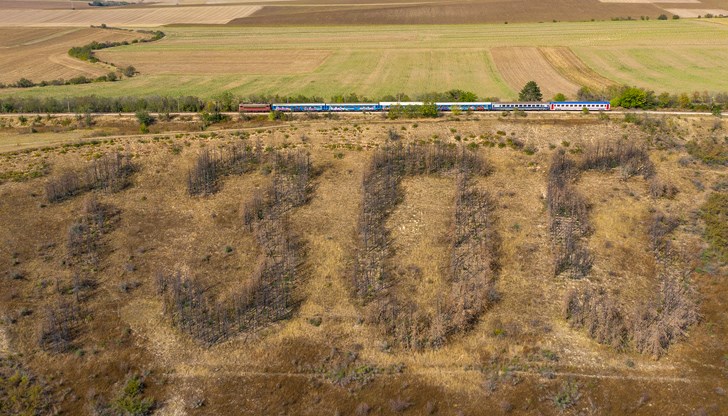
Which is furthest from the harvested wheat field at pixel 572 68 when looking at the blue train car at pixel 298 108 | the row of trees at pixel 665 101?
the blue train car at pixel 298 108

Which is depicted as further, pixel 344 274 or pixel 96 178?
pixel 96 178

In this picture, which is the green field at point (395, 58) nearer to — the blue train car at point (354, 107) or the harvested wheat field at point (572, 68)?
the harvested wheat field at point (572, 68)

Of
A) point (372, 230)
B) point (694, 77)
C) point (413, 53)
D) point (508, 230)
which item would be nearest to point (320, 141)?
point (372, 230)

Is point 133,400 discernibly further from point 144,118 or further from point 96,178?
point 144,118

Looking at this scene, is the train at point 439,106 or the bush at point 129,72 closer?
the train at point 439,106

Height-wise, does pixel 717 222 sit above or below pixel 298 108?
below

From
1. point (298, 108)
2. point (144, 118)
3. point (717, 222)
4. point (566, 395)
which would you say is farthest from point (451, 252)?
point (144, 118)

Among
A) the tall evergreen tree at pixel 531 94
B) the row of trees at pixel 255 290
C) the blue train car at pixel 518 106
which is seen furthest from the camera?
the tall evergreen tree at pixel 531 94

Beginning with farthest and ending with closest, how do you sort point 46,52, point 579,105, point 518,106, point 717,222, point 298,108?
point 46,52 → point 298,108 → point 518,106 → point 579,105 → point 717,222
